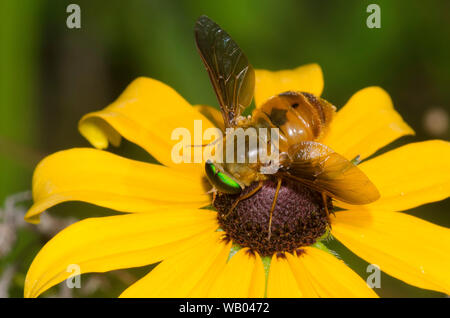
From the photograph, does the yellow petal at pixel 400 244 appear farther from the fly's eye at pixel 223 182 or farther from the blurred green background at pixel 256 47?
the blurred green background at pixel 256 47

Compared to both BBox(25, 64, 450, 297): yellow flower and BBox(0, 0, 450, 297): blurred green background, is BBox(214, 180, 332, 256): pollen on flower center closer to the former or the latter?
BBox(25, 64, 450, 297): yellow flower

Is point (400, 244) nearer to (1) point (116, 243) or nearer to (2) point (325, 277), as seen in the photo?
(2) point (325, 277)

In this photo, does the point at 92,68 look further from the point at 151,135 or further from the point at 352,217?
the point at 352,217

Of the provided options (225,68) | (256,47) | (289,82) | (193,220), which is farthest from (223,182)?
(256,47)

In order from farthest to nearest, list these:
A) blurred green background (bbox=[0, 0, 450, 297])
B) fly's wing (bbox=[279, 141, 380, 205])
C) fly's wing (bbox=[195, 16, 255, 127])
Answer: blurred green background (bbox=[0, 0, 450, 297])
fly's wing (bbox=[195, 16, 255, 127])
fly's wing (bbox=[279, 141, 380, 205])

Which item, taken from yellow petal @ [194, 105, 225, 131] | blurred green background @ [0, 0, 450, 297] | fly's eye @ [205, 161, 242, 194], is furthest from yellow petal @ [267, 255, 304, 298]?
blurred green background @ [0, 0, 450, 297]

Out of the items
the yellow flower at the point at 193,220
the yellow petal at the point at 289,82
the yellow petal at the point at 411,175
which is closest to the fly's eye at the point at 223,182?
the yellow flower at the point at 193,220

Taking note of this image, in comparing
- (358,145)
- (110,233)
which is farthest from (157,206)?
(358,145)
